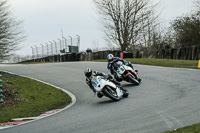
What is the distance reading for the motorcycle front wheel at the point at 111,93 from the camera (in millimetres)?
11864

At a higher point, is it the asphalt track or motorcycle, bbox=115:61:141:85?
motorcycle, bbox=115:61:141:85

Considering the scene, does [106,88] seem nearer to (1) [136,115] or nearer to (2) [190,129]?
(1) [136,115]

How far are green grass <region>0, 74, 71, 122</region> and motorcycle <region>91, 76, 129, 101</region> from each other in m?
1.75

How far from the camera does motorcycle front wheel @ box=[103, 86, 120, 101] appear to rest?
467 inches

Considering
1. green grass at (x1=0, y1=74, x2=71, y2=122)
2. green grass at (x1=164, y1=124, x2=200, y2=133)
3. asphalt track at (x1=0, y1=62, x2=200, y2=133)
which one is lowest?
green grass at (x1=0, y1=74, x2=71, y2=122)

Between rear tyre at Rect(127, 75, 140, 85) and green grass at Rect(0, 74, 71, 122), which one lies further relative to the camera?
rear tyre at Rect(127, 75, 140, 85)

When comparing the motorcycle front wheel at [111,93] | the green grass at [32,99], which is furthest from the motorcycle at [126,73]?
the motorcycle front wheel at [111,93]

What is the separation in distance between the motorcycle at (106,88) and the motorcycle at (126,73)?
3213mm

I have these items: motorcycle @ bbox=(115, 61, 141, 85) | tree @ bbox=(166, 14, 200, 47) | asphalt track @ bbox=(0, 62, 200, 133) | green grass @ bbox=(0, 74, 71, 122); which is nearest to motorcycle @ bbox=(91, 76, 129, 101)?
asphalt track @ bbox=(0, 62, 200, 133)

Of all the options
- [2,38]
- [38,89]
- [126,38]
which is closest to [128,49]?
[126,38]

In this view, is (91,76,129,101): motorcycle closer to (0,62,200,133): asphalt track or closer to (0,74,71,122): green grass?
(0,62,200,133): asphalt track

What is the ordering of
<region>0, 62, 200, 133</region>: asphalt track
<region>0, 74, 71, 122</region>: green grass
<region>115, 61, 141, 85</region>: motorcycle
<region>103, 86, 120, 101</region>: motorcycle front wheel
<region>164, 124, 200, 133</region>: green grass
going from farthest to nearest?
<region>115, 61, 141, 85</region>: motorcycle
<region>103, 86, 120, 101</region>: motorcycle front wheel
<region>0, 74, 71, 122</region>: green grass
<region>0, 62, 200, 133</region>: asphalt track
<region>164, 124, 200, 133</region>: green grass

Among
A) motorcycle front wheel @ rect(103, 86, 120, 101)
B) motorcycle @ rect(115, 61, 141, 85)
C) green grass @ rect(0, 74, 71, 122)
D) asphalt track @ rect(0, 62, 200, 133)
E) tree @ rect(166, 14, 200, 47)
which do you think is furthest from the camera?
tree @ rect(166, 14, 200, 47)

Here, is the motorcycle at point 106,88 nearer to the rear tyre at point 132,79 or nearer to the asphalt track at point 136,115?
the asphalt track at point 136,115
